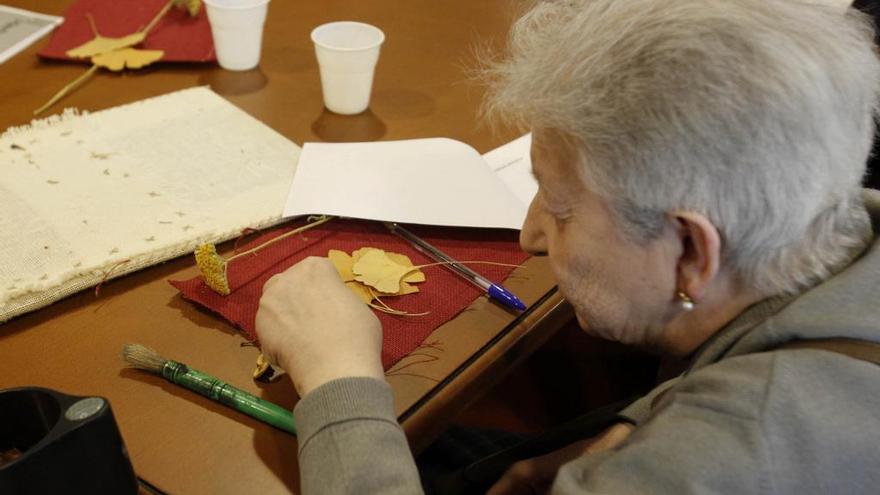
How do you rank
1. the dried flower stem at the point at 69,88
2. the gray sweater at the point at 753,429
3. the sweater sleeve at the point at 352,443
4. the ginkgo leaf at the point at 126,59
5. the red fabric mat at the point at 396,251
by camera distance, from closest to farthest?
the gray sweater at the point at 753,429
the sweater sleeve at the point at 352,443
the red fabric mat at the point at 396,251
the dried flower stem at the point at 69,88
the ginkgo leaf at the point at 126,59

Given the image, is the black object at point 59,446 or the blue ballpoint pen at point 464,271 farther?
the blue ballpoint pen at point 464,271

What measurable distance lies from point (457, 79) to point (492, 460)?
2.33 feet

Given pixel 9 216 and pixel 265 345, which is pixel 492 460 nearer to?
pixel 265 345

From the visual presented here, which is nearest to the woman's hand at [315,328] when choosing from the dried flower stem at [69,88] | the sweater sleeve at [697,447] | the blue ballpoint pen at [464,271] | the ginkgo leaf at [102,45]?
the blue ballpoint pen at [464,271]

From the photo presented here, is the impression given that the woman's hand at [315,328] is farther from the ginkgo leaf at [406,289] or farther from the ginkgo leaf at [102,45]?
the ginkgo leaf at [102,45]

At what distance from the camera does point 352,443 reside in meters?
0.72

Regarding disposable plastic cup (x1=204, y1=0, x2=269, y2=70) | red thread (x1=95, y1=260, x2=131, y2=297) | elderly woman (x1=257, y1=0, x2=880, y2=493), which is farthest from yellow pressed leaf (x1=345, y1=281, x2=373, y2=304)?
disposable plastic cup (x1=204, y1=0, x2=269, y2=70)

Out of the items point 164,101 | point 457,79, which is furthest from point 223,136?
point 457,79

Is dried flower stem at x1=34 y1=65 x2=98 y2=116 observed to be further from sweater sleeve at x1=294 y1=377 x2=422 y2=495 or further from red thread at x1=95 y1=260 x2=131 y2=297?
sweater sleeve at x1=294 y1=377 x2=422 y2=495

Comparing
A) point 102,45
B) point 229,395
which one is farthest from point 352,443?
point 102,45

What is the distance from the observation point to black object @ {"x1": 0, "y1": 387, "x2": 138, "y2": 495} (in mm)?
579

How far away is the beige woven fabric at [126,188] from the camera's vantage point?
902 millimetres

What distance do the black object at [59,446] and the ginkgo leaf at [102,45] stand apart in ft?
2.81

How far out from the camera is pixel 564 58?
0.69 meters
